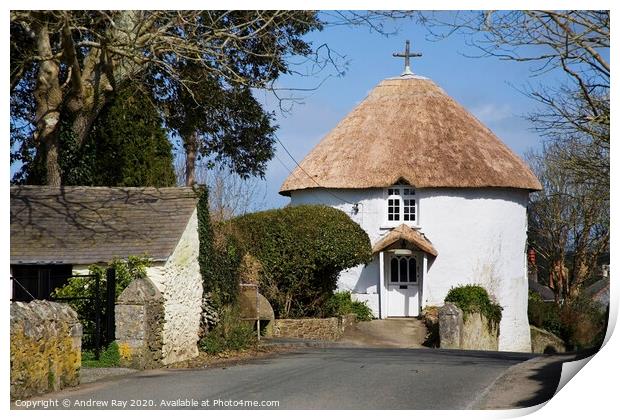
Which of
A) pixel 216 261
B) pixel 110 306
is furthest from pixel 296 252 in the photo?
pixel 110 306

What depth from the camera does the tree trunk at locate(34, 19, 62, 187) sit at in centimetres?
1362

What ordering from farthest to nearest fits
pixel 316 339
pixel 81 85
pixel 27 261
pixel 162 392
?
pixel 316 339, pixel 81 85, pixel 27 261, pixel 162 392

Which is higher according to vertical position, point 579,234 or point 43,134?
point 43,134

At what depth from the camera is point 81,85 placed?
14672 millimetres

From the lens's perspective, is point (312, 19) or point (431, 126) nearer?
point (312, 19)

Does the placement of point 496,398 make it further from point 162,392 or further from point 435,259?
point 435,259

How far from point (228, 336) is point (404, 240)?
10748 mm

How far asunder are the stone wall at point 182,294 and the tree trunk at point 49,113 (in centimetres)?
188

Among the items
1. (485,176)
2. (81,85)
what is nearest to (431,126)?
(485,176)

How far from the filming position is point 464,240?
2675cm

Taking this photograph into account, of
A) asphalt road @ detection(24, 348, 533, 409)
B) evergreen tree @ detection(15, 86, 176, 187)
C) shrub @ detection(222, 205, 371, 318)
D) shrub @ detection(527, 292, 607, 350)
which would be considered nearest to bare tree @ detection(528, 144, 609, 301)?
shrub @ detection(527, 292, 607, 350)

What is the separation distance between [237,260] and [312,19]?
6.31 m

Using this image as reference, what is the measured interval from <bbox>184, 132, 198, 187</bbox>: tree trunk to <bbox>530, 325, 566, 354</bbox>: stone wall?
7073 millimetres

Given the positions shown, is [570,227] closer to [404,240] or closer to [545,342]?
[545,342]
